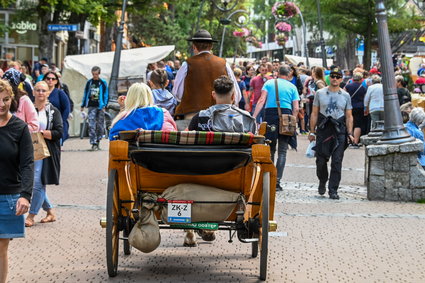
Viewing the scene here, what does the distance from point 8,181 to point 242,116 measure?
2271mm

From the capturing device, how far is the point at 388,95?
1391 cm

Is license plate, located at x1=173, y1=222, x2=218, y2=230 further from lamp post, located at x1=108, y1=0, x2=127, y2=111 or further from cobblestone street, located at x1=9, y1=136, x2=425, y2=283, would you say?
lamp post, located at x1=108, y1=0, x2=127, y2=111

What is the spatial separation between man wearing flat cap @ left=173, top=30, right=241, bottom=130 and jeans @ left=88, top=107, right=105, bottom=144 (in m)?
11.1

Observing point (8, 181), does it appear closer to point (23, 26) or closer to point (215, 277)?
point (215, 277)

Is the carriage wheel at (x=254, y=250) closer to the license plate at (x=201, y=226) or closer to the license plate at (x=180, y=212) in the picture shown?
the license plate at (x=201, y=226)

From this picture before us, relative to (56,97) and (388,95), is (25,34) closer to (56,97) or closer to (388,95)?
(56,97)

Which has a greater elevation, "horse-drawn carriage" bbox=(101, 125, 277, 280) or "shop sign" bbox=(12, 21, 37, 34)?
"shop sign" bbox=(12, 21, 37, 34)

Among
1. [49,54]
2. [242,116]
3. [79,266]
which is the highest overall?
[49,54]

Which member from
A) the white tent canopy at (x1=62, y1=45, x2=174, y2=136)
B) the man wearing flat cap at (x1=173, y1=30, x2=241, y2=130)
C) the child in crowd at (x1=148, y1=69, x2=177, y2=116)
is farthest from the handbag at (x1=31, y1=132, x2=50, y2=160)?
the white tent canopy at (x1=62, y1=45, x2=174, y2=136)

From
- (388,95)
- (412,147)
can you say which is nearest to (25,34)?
(388,95)

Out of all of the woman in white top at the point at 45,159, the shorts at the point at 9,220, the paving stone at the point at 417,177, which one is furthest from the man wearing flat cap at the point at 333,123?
the shorts at the point at 9,220

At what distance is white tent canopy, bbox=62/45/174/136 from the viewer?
26688 millimetres

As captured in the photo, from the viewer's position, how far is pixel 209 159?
23.6 ft

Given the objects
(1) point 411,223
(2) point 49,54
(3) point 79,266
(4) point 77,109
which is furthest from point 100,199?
(2) point 49,54
